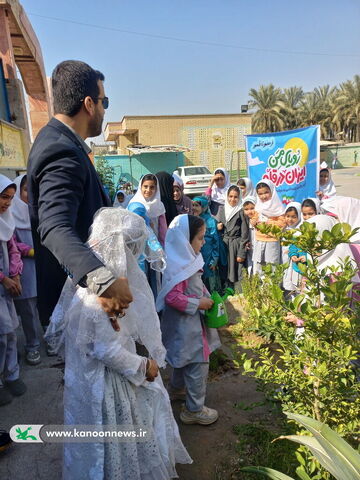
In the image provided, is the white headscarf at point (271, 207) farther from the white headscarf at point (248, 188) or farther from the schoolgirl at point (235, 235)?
the white headscarf at point (248, 188)

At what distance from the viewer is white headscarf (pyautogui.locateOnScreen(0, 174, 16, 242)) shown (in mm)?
2651

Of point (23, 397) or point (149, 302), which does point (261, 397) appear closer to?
point (149, 302)

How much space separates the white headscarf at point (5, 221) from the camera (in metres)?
2.65

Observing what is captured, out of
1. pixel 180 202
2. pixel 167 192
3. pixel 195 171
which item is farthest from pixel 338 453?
pixel 195 171

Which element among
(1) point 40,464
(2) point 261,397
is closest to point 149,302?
(1) point 40,464

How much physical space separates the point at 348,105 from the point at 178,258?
4281 centimetres

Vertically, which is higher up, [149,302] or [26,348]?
[149,302]

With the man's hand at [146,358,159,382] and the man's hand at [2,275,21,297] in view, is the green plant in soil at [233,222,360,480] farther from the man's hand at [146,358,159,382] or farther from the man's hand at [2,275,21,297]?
the man's hand at [2,275,21,297]

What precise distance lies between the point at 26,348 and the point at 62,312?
200cm

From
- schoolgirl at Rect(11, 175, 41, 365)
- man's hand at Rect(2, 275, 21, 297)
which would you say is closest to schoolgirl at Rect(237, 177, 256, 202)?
schoolgirl at Rect(11, 175, 41, 365)

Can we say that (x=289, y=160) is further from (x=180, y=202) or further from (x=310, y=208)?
(x=180, y=202)

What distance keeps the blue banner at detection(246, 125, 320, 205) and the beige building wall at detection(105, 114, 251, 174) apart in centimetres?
1644

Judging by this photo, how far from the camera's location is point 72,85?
152 cm

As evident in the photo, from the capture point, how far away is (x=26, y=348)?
130 inches
